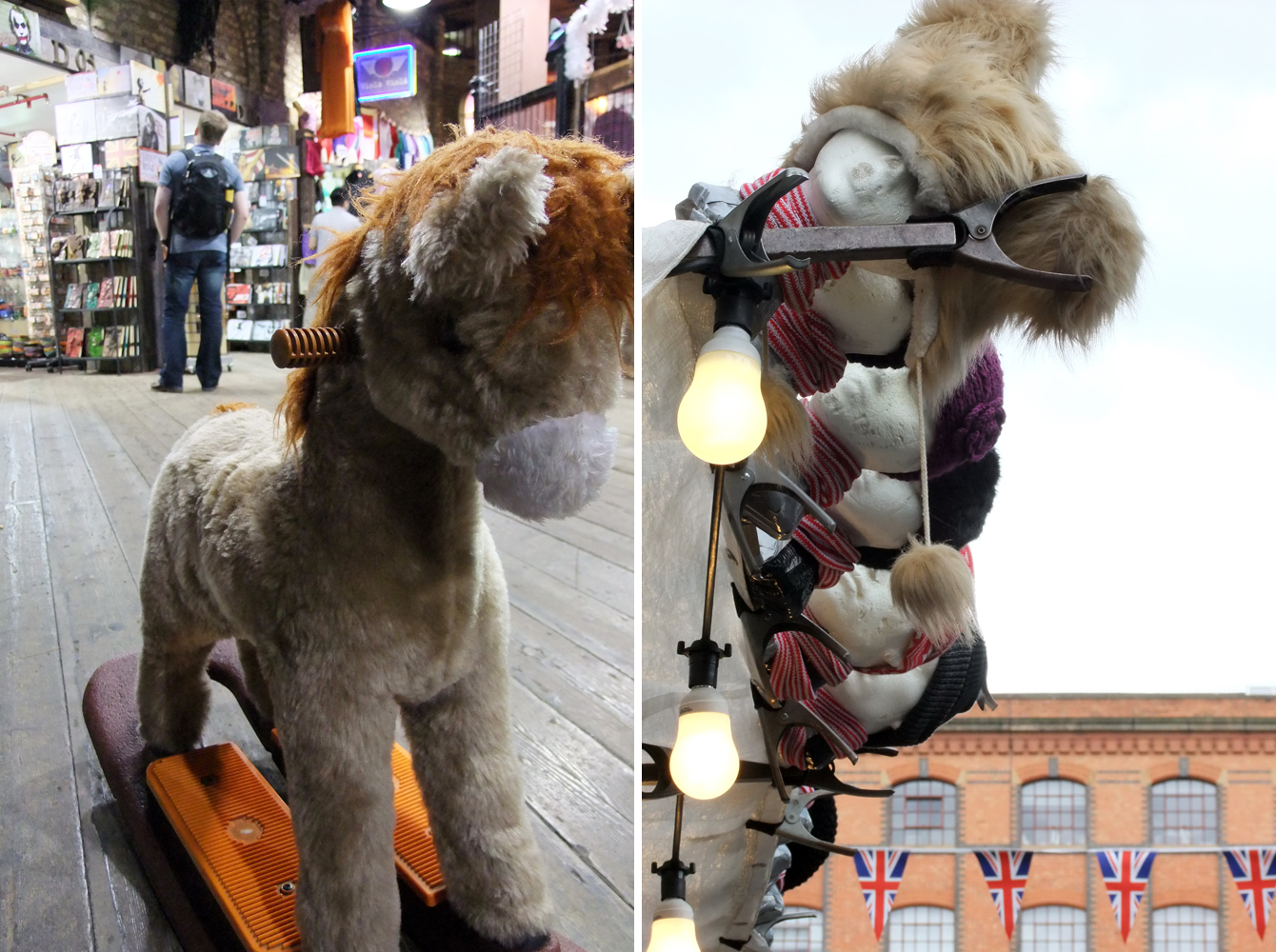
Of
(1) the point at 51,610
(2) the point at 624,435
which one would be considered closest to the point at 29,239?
(1) the point at 51,610

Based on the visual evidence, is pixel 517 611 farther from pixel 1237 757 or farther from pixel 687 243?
pixel 1237 757

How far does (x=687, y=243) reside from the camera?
18.1 inches

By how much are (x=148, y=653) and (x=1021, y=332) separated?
28.0 inches

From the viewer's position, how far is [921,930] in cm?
169

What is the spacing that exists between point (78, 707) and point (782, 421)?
652 mm

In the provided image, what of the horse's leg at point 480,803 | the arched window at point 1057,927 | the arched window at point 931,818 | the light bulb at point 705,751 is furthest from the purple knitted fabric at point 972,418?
the arched window at point 1057,927

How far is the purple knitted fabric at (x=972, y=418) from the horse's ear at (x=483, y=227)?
29cm

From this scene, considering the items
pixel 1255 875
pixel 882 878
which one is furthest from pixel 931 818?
pixel 1255 875

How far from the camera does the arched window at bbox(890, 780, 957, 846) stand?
1.69 m

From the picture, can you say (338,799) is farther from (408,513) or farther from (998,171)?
(998,171)

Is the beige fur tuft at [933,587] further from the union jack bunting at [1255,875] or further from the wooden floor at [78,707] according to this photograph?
the union jack bunting at [1255,875]

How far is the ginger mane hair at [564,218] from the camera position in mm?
438

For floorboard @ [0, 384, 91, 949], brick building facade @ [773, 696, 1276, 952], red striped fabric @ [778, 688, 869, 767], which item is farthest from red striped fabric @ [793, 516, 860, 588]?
brick building facade @ [773, 696, 1276, 952]

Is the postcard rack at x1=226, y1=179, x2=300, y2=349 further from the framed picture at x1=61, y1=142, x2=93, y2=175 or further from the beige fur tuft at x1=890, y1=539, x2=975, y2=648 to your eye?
the beige fur tuft at x1=890, y1=539, x2=975, y2=648
